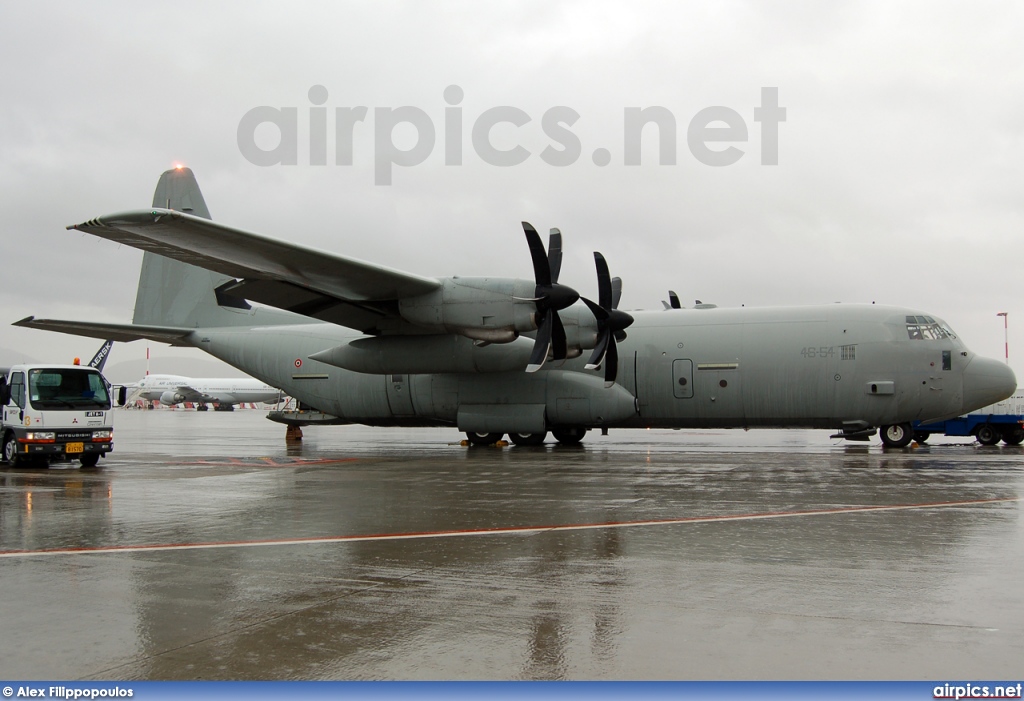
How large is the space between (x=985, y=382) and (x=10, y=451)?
917 inches

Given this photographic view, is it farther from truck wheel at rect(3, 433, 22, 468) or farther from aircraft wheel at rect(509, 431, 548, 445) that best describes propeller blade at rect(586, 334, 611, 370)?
truck wheel at rect(3, 433, 22, 468)

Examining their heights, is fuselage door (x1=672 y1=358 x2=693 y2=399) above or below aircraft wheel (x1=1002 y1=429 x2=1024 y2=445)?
above

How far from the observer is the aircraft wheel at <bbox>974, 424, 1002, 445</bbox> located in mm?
26625

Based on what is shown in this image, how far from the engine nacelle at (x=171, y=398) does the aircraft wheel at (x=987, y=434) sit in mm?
85033

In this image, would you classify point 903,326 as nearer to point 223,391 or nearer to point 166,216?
point 166,216

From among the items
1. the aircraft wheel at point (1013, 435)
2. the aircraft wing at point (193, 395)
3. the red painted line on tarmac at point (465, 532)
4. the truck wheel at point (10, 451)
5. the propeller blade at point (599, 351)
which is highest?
the propeller blade at point (599, 351)

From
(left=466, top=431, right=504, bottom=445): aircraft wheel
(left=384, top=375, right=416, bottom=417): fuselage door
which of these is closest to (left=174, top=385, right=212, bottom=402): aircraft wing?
(left=384, top=375, right=416, bottom=417): fuselage door

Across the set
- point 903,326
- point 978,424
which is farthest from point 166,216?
point 978,424

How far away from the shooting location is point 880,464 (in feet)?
55.5

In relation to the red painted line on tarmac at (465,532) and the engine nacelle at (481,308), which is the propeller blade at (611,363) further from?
the red painted line on tarmac at (465,532)

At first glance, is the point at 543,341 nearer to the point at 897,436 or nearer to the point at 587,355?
the point at 587,355

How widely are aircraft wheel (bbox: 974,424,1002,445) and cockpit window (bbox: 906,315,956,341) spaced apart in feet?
25.6

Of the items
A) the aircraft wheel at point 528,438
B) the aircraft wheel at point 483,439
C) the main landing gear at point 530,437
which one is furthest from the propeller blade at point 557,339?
the aircraft wheel at point 483,439

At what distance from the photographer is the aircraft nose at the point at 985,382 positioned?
66.9 feet
